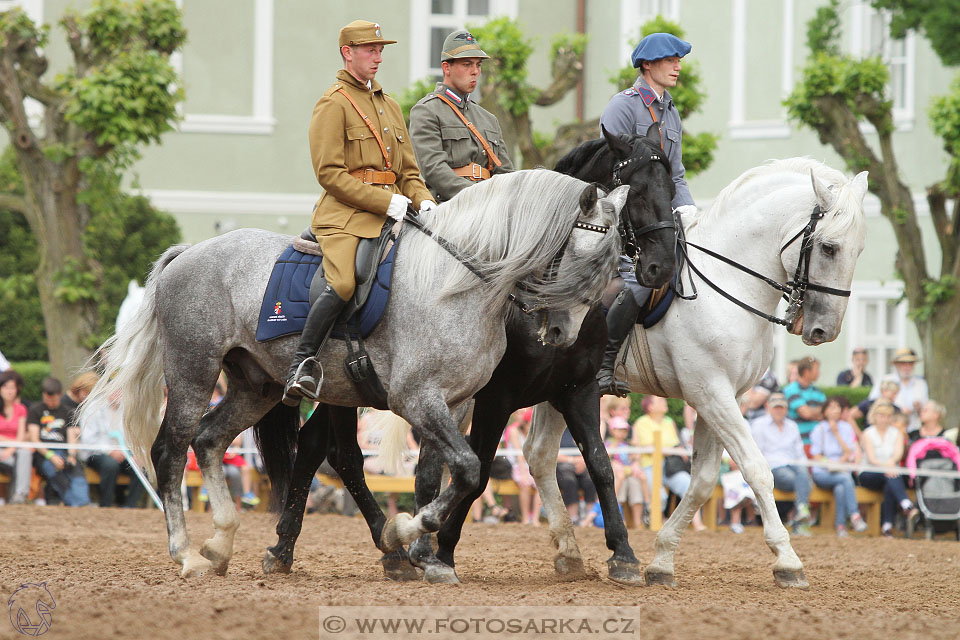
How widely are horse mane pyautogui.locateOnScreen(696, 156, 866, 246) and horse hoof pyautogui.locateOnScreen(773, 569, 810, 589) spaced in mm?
1879

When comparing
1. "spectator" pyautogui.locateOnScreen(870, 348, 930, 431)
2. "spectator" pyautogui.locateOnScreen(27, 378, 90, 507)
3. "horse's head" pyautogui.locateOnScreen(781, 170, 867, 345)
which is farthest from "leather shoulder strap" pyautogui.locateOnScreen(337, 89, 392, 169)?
"spectator" pyautogui.locateOnScreen(870, 348, 930, 431)

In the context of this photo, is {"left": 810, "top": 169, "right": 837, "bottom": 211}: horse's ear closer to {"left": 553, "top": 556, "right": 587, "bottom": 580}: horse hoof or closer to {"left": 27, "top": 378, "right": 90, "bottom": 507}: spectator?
{"left": 553, "top": 556, "right": 587, "bottom": 580}: horse hoof

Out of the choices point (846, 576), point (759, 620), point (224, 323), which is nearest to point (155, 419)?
point (224, 323)

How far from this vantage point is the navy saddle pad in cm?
665

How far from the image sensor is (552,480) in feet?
25.9

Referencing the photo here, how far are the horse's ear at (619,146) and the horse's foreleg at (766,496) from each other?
64.7 inches

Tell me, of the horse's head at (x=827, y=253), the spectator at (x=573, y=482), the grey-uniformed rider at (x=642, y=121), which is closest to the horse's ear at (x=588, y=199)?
the grey-uniformed rider at (x=642, y=121)

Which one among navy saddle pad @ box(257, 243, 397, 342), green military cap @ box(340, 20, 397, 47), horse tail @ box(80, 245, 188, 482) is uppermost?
green military cap @ box(340, 20, 397, 47)

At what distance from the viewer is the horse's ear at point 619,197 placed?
6.57m

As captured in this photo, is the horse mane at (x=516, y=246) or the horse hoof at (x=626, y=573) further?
the horse hoof at (x=626, y=573)

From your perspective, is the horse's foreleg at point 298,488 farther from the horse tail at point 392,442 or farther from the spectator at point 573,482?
the spectator at point 573,482

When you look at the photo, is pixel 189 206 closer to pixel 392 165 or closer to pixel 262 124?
pixel 262 124

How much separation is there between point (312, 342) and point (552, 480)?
204 cm

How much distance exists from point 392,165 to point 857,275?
15.2 meters
